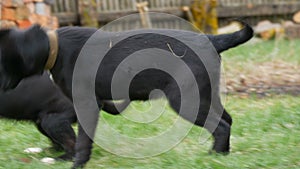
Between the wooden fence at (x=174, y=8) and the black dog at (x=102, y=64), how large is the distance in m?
7.46

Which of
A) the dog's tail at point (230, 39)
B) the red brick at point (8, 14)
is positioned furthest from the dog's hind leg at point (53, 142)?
the red brick at point (8, 14)

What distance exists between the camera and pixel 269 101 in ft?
27.1

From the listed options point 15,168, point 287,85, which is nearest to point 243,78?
point 287,85

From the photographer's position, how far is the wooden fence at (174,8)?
1290 centimetres

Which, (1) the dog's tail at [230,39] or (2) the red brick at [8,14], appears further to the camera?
(2) the red brick at [8,14]

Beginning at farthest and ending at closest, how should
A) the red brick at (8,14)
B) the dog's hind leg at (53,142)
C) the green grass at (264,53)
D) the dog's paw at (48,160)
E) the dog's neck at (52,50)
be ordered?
the green grass at (264,53) → the red brick at (8,14) → the dog's hind leg at (53,142) → the dog's paw at (48,160) → the dog's neck at (52,50)

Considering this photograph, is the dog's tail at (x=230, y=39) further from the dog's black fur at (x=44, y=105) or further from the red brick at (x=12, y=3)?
the red brick at (x=12, y=3)

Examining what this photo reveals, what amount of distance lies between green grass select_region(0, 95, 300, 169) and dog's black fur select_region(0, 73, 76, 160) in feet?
1.03

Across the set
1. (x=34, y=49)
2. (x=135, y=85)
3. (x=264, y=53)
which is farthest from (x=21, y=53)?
(x=264, y=53)

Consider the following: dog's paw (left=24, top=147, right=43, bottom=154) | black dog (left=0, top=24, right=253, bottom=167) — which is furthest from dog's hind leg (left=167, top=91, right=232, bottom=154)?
dog's paw (left=24, top=147, right=43, bottom=154)

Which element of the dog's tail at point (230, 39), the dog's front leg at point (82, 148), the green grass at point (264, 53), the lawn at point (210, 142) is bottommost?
the green grass at point (264, 53)

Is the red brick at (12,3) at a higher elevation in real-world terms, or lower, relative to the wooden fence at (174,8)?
higher

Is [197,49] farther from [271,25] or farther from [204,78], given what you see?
[271,25]

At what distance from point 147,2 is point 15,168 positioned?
8.95m
